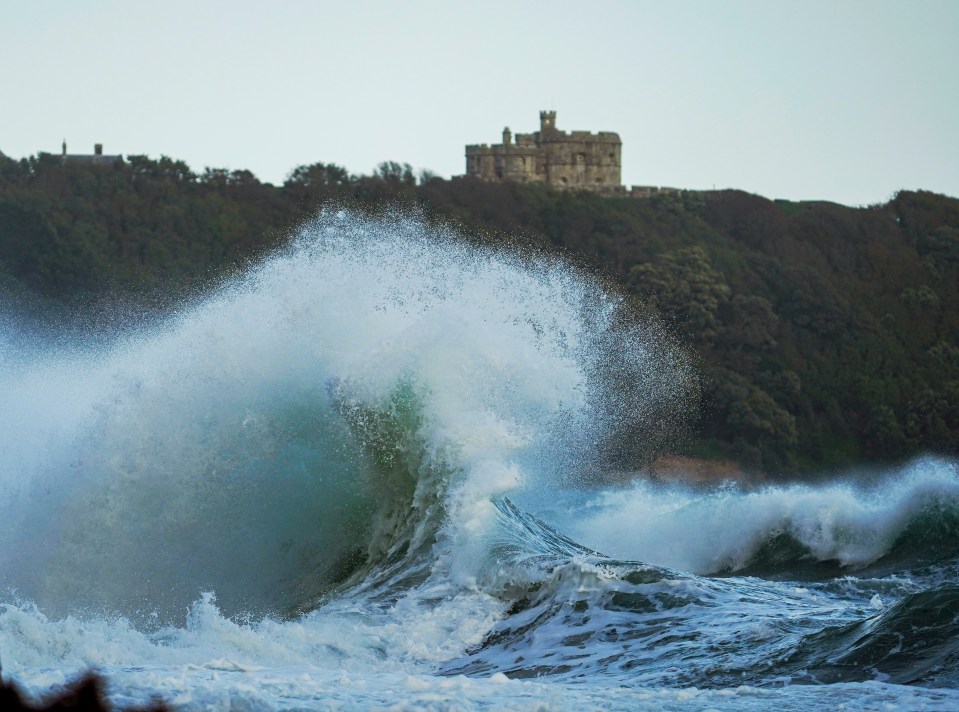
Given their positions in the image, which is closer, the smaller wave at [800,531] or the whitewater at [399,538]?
the whitewater at [399,538]

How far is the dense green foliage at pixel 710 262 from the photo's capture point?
62.7m

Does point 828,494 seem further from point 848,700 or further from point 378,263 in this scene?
point 848,700

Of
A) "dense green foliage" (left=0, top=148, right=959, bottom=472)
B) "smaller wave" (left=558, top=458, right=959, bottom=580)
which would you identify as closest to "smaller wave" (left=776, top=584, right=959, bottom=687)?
"smaller wave" (left=558, top=458, right=959, bottom=580)

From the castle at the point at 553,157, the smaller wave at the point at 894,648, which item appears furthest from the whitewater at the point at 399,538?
the castle at the point at 553,157

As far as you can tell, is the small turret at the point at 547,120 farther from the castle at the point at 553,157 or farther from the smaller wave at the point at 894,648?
the smaller wave at the point at 894,648

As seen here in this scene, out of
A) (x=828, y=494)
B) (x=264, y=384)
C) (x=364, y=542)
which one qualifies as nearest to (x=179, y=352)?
(x=264, y=384)

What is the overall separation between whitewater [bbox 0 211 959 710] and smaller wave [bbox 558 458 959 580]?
6cm

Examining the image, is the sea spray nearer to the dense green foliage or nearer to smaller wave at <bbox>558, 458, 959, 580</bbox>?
smaller wave at <bbox>558, 458, 959, 580</bbox>

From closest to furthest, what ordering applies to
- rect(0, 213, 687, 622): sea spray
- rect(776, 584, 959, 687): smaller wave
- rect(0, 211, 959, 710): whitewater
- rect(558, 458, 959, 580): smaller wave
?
rect(776, 584, 959, 687): smaller wave, rect(0, 211, 959, 710): whitewater, rect(0, 213, 687, 622): sea spray, rect(558, 458, 959, 580): smaller wave

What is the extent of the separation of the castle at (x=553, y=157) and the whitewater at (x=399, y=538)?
258ft

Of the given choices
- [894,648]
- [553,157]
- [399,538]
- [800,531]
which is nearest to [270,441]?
[399,538]

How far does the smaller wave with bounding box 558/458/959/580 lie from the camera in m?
20.5

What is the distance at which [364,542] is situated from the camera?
17.1m

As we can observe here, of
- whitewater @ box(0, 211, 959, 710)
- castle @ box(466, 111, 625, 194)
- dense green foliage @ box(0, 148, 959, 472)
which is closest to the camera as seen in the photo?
whitewater @ box(0, 211, 959, 710)
